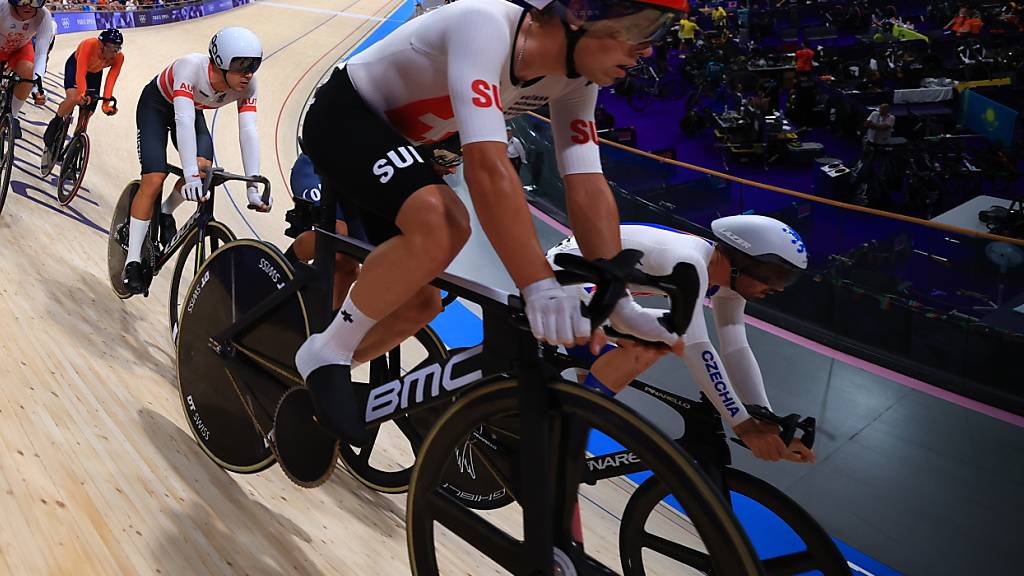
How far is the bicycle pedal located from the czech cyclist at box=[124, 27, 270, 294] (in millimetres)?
1597

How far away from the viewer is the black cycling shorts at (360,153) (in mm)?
1661

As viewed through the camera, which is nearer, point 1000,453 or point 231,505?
point 231,505

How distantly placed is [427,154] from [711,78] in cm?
1066

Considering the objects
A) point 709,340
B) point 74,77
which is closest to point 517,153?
point 74,77

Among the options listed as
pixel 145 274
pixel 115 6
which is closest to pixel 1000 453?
pixel 145 274

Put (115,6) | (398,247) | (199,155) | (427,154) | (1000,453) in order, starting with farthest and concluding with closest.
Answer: (115,6)
(199,155)
(1000,453)
(427,154)
(398,247)

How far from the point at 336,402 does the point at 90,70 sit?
5.25 m

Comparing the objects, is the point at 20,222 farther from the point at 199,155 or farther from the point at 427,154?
the point at 427,154

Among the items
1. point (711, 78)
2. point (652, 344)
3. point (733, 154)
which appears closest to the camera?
point (652, 344)

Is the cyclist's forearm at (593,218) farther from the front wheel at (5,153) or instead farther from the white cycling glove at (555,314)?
the front wheel at (5,153)

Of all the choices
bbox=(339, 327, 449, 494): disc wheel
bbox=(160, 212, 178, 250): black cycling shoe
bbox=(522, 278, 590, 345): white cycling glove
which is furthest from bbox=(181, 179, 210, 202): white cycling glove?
bbox=(522, 278, 590, 345): white cycling glove

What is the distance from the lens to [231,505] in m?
2.50

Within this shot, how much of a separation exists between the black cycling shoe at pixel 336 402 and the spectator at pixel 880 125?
841 centimetres

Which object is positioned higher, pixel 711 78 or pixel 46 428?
pixel 46 428
